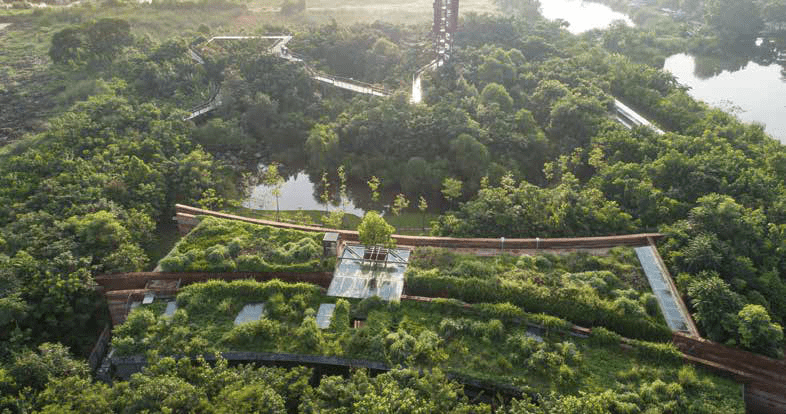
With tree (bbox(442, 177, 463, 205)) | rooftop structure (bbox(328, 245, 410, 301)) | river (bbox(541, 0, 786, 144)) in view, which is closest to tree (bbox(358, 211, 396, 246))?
rooftop structure (bbox(328, 245, 410, 301))

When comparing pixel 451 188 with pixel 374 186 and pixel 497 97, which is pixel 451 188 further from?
pixel 497 97

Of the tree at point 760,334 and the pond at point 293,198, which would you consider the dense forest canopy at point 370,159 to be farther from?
the pond at point 293,198

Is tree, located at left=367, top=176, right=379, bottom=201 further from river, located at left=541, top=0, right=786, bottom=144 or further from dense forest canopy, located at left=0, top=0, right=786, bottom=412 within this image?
river, located at left=541, top=0, right=786, bottom=144

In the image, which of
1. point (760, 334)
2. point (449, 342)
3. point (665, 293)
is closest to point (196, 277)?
point (449, 342)

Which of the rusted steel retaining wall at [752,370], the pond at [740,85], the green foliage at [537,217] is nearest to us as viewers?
the rusted steel retaining wall at [752,370]

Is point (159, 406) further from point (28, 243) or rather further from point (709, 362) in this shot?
point (709, 362)

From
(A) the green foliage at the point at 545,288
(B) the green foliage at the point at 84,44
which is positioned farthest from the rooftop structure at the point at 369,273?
(B) the green foliage at the point at 84,44
